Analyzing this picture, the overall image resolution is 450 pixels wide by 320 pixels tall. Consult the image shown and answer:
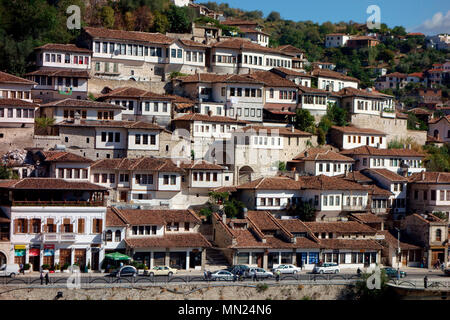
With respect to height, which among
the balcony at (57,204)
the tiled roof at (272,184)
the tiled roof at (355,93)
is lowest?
the balcony at (57,204)

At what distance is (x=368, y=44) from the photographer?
157875mm

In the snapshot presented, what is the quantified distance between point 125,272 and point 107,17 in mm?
41366

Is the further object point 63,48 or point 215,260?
point 63,48

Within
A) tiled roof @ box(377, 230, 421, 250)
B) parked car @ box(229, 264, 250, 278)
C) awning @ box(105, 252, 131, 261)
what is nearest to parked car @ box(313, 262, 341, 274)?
parked car @ box(229, 264, 250, 278)

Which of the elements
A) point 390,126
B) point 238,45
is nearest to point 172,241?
point 238,45

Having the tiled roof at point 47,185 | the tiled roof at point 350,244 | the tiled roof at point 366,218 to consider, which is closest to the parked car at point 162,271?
the tiled roof at point 47,185

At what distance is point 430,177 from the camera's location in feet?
242

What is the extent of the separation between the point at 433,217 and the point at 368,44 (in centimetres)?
9362

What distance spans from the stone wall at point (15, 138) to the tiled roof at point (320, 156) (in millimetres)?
24656

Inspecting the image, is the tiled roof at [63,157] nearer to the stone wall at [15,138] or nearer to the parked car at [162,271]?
the stone wall at [15,138]

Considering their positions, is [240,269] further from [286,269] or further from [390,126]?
→ [390,126]

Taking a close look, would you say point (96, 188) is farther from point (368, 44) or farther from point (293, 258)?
point (368, 44)

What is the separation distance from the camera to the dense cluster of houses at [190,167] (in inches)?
2222
